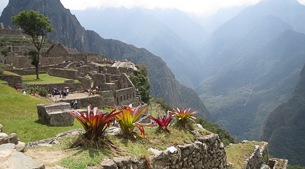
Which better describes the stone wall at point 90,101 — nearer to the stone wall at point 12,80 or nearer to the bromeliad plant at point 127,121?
the stone wall at point 12,80

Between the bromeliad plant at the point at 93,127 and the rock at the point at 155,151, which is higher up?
the bromeliad plant at the point at 93,127

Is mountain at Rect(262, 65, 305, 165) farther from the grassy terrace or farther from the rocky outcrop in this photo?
the rocky outcrop

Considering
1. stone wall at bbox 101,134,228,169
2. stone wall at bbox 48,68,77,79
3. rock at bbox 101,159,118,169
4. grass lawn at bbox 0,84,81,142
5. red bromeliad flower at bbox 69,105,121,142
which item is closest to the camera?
rock at bbox 101,159,118,169

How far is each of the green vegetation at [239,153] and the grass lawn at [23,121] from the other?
787 cm

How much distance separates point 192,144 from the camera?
899 centimetres

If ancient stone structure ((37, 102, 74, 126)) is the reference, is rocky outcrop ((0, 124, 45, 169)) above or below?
above

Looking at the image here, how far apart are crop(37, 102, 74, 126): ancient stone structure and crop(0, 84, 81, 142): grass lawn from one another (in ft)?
1.22

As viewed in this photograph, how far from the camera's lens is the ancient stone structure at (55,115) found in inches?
630

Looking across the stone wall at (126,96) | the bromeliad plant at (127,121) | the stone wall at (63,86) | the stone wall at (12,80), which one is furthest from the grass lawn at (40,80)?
the bromeliad plant at (127,121)

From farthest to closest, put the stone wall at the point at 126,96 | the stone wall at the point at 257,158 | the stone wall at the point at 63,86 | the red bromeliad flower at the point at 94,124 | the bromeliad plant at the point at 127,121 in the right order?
the stone wall at the point at 126,96 → the stone wall at the point at 63,86 → the stone wall at the point at 257,158 → the bromeliad plant at the point at 127,121 → the red bromeliad flower at the point at 94,124

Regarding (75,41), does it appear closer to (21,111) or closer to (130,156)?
(21,111)

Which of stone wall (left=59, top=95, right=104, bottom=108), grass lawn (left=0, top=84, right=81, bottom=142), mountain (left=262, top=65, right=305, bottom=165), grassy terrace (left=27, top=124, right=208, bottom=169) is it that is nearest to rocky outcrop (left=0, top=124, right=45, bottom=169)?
grassy terrace (left=27, top=124, right=208, bottom=169)

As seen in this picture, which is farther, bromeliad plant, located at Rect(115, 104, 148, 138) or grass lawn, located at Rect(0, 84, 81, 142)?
grass lawn, located at Rect(0, 84, 81, 142)

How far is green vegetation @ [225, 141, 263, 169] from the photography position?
51.0 feet
